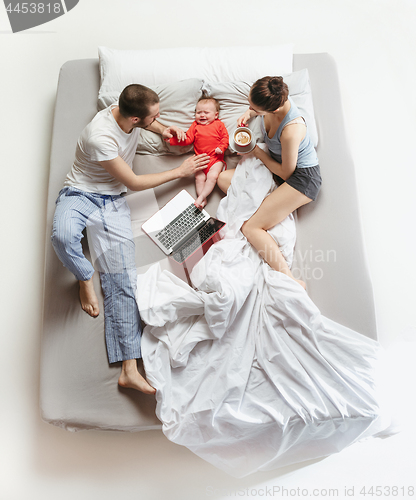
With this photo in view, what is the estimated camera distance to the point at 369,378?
59.8 inches

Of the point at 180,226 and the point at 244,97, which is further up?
the point at 244,97

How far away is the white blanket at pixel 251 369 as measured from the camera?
149cm

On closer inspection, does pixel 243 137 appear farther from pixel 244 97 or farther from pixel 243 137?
pixel 244 97

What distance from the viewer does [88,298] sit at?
65.0 inches

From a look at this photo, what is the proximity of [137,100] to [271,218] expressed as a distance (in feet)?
2.64

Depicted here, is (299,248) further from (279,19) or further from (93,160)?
(279,19)

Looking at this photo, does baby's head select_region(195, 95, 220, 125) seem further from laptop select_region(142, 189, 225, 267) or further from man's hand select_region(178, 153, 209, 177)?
laptop select_region(142, 189, 225, 267)

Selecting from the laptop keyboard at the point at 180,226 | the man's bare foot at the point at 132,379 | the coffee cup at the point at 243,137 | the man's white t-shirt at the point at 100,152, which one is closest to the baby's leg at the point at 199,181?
the laptop keyboard at the point at 180,226

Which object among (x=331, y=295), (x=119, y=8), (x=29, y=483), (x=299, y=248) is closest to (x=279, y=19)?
(x=119, y=8)

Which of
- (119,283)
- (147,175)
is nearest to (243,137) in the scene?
(147,175)

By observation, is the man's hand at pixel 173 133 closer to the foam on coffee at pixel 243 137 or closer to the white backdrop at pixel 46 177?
the foam on coffee at pixel 243 137

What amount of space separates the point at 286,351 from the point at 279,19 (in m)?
2.24

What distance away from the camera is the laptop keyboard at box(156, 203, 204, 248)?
177 cm

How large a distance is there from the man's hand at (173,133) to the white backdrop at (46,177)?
841mm
